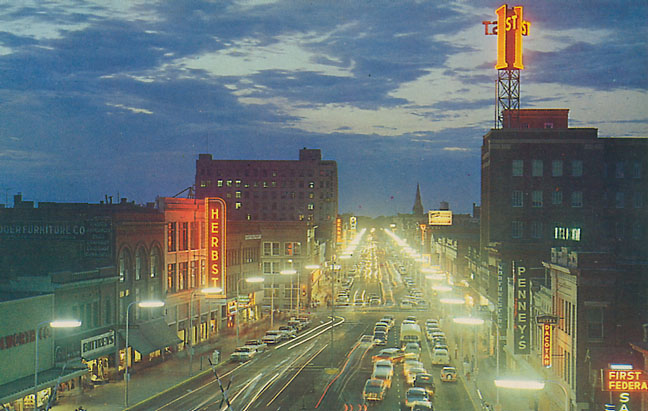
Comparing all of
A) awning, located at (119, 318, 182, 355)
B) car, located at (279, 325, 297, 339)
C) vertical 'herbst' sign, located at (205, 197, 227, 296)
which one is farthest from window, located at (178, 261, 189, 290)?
car, located at (279, 325, 297, 339)

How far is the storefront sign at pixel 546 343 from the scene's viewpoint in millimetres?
48906

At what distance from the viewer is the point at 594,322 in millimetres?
44781

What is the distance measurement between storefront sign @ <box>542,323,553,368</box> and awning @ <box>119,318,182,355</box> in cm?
3277

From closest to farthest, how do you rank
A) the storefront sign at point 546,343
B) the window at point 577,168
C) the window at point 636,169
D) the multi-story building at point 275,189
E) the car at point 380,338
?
the storefront sign at point 546,343, the car at point 380,338, the window at point 636,169, the window at point 577,168, the multi-story building at point 275,189

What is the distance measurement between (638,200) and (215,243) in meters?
Result: 47.4

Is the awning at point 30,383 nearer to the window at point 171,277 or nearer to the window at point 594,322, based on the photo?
the window at point 171,277

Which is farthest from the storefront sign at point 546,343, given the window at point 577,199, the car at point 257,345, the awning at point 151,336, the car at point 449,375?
the window at point 577,199

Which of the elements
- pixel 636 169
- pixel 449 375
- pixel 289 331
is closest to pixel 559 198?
pixel 636 169

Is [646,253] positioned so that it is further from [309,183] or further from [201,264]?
[309,183]

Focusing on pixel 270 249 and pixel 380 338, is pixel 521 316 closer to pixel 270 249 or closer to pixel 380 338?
pixel 380 338

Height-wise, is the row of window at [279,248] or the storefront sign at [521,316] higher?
the row of window at [279,248]

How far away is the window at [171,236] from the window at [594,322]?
44.1 meters

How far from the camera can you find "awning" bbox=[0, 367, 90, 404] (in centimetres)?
4303

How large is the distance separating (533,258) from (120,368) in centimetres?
3718
